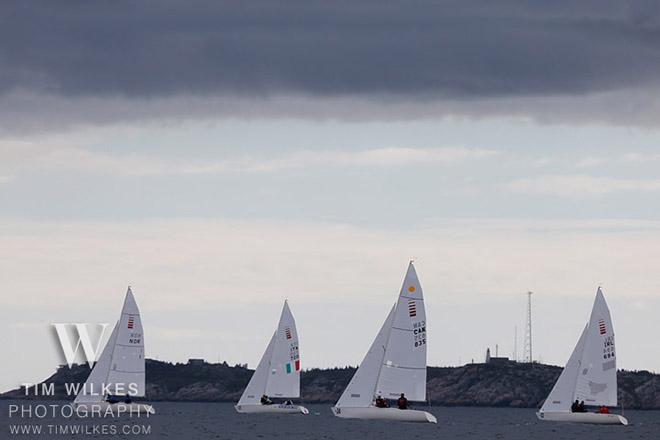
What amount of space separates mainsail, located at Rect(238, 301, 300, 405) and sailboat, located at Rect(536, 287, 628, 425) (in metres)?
33.5

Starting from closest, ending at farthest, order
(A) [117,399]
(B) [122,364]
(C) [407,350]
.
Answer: (C) [407,350]
(B) [122,364]
(A) [117,399]

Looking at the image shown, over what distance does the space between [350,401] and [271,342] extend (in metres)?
38.8

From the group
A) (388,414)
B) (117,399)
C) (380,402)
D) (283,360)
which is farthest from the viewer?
(283,360)

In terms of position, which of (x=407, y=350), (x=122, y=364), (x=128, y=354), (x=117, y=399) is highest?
(x=128, y=354)

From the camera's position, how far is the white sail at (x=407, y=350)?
111 m

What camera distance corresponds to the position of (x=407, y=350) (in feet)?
369

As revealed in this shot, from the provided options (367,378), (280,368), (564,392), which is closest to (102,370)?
(280,368)

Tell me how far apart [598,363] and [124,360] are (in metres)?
45.5

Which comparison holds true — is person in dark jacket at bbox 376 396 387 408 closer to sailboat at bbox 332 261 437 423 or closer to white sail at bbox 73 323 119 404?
sailboat at bbox 332 261 437 423

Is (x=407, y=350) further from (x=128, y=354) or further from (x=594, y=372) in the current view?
(x=128, y=354)

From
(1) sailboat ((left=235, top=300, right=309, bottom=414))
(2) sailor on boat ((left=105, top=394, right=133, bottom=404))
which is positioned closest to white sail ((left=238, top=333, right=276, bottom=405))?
(1) sailboat ((left=235, top=300, right=309, bottom=414))

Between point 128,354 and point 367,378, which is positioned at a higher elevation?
point 128,354

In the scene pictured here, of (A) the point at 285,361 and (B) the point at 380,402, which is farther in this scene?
(A) the point at 285,361

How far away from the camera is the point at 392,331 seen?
113125 mm
